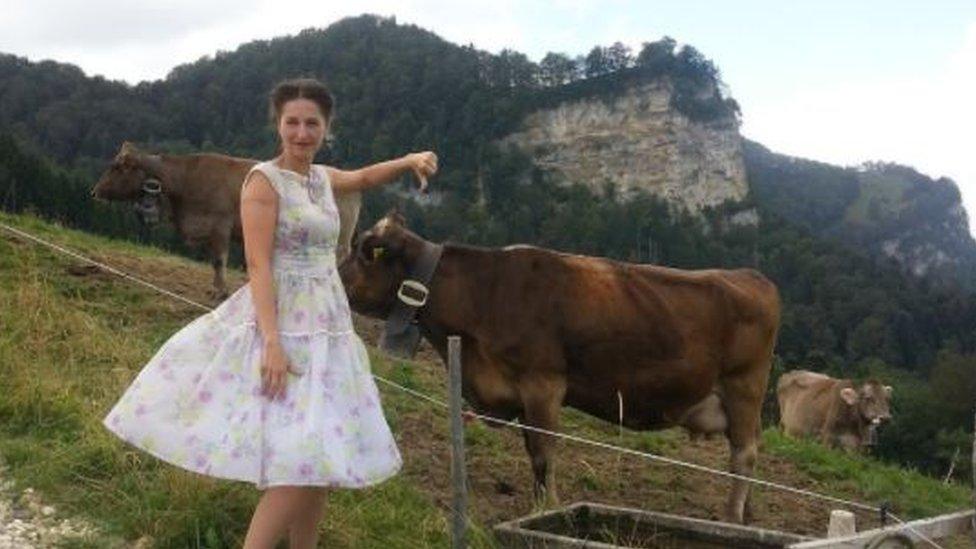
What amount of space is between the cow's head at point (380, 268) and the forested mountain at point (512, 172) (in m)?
29.5

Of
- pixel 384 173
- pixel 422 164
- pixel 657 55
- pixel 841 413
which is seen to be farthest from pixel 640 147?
pixel 422 164

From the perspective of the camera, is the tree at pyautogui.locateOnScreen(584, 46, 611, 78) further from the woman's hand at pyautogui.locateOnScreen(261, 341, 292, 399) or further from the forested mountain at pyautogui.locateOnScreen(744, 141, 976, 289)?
the woman's hand at pyautogui.locateOnScreen(261, 341, 292, 399)

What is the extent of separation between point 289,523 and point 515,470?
388 cm

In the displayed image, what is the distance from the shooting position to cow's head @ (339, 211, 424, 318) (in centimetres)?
714

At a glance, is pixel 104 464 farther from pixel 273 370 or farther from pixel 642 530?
pixel 642 530

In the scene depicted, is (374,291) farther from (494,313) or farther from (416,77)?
(416,77)

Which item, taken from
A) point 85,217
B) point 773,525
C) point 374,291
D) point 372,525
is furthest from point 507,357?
point 85,217

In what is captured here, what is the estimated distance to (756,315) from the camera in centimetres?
766

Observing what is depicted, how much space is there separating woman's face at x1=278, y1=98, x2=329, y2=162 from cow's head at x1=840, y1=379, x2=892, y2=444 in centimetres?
1664

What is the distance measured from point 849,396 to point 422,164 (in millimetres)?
16160

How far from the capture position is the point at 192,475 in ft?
17.5

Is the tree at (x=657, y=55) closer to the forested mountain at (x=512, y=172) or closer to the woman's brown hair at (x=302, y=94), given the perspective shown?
the forested mountain at (x=512, y=172)

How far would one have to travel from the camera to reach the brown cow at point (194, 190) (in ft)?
41.7

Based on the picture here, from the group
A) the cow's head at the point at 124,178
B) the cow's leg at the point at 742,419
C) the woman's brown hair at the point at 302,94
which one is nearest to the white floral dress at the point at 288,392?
the woman's brown hair at the point at 302,94
